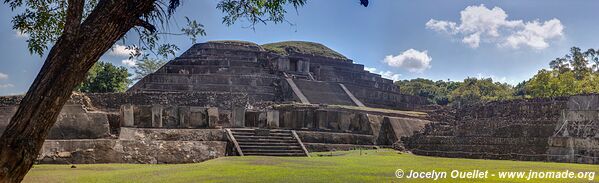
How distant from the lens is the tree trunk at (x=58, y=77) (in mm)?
4949

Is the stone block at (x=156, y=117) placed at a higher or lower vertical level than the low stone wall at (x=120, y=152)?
higher

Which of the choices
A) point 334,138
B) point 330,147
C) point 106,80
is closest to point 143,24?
point 330,147

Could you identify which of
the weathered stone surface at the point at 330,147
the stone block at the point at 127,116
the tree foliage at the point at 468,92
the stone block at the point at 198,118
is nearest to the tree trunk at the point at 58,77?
the stone block at the point at 127,116

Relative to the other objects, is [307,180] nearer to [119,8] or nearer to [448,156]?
[119,8]

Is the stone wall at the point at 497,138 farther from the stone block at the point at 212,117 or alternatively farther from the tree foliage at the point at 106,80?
the tree foliage at the point at 106,80

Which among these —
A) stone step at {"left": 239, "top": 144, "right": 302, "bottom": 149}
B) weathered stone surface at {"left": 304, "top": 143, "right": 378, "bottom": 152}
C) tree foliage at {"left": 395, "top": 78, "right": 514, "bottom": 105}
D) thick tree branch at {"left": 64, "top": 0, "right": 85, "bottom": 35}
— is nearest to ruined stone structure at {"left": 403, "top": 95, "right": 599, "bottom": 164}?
weathered stone surface at {"left": 304, "top": 143, "right": 378, "bottom": 152}

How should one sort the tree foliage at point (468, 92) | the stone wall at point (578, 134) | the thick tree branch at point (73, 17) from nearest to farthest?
1. the thick tree branch at point (73, 17)
2. the stone wall at point (578, 134)
3. the tree foliage at point (468, 92)

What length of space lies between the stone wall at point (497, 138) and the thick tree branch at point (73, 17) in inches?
518

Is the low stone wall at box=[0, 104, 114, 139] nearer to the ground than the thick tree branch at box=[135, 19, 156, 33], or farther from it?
nearer to the ground

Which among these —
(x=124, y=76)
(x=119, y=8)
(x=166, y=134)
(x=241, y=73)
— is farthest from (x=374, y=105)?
(x=119, y=8)

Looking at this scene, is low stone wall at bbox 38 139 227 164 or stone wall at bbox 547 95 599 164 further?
stone wall at bbox 547 95 599 164

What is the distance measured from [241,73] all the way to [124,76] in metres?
7.38

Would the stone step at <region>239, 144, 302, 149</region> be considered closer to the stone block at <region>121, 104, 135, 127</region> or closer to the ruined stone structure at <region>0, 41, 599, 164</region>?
the ruined stone structure at <region>0, 41, 599, 164</region>

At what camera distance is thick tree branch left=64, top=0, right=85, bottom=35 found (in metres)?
5.45
